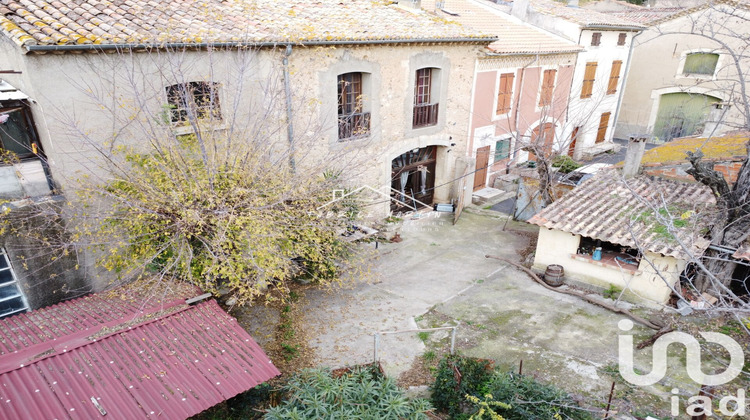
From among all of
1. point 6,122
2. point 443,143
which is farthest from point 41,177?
point 443,143

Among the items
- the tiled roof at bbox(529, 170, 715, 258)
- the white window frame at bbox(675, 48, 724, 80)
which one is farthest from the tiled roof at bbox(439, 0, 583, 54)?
the white window frame at bbox(675, 48, 724, 80)

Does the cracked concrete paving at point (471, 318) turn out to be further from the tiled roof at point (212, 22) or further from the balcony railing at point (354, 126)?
the tiled roof at point (212, 22)

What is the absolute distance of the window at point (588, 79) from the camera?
21.9 m

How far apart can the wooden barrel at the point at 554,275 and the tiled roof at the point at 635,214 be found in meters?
1.12

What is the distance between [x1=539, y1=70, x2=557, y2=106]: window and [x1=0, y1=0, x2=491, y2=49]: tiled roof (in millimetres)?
6140

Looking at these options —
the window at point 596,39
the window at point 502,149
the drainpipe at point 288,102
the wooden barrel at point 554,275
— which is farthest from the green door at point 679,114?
the drainpipe at point 288,102

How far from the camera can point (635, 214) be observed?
11703 mm

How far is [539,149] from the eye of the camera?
1367 cm

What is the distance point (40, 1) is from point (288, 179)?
601cm

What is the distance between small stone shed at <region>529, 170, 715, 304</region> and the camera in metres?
10.5

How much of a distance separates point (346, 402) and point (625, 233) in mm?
8282

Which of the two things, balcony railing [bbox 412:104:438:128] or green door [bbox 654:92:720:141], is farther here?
green door [bbox 654:92:720:141]

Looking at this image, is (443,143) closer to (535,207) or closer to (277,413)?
(535,207)

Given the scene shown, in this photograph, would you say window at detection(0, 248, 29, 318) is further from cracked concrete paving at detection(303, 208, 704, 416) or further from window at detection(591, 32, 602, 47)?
window at detection(591, 32, 602, 47)
